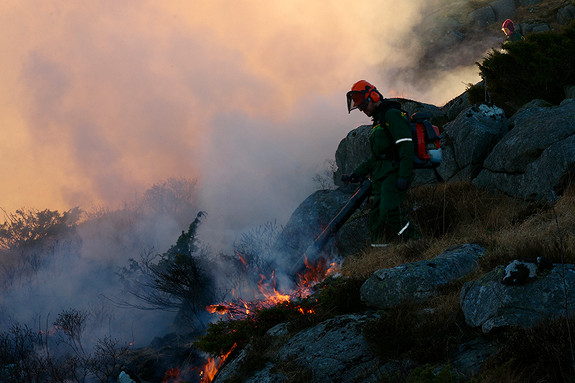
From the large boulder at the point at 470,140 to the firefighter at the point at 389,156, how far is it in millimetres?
3171

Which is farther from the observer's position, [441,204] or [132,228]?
[132,228]

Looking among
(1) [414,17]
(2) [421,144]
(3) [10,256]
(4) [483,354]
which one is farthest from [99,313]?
(1) [414,17]

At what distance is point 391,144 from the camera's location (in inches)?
243

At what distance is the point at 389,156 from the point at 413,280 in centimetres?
254

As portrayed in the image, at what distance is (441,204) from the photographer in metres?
7.54

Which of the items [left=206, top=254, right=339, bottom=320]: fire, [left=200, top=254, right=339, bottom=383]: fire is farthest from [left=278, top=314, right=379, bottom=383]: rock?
[left=206, top=254, right=339, bottom=320]: fire

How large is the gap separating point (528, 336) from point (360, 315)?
1819mm

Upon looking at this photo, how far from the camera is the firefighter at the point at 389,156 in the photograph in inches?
233

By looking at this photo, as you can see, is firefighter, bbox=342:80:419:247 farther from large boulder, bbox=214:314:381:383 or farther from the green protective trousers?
large boulder, bbox=214:314:381:383

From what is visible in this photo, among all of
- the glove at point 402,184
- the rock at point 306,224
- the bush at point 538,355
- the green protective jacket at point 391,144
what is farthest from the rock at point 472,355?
the rock at point 306,224

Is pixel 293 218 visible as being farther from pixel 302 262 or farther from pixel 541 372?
pixel 541 372

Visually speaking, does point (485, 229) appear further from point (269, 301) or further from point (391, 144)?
point (269, 301)

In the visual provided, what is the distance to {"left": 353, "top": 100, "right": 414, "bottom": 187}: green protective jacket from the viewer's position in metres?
5.89

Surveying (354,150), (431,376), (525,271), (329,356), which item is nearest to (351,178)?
(329,356)
